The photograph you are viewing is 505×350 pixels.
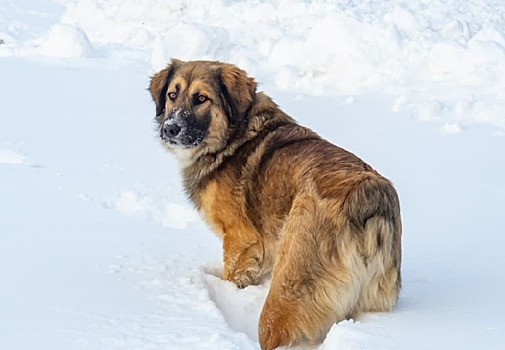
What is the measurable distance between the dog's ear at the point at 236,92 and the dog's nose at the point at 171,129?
1.28ft

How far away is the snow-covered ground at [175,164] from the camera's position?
3.56m

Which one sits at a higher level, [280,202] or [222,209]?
[280,202]

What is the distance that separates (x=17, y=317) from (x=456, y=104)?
21.1ft

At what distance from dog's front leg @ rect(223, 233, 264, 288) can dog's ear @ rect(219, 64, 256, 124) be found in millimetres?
823

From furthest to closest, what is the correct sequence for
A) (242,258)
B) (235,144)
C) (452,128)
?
(452,128)
(235,144)
(242,258)

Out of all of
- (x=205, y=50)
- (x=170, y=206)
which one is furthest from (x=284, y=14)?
(x=170, y=206)

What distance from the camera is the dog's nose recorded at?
4.55 m

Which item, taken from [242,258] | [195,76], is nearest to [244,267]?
[242,258]

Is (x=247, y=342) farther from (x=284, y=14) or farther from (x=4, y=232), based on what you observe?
(x=284, y=14)

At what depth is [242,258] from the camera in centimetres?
444

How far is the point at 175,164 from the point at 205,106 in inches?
85.5

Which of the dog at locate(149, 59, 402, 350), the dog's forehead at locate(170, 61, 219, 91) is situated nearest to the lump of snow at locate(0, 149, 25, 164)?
the dog at locate(149, 59, 402, 350)

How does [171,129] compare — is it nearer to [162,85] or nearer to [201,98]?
[201,98]

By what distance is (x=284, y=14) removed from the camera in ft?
43.4
